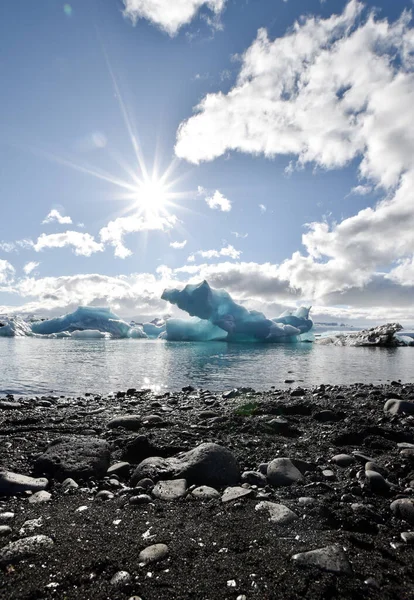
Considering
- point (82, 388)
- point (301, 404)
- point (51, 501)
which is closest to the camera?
point (51, 501)

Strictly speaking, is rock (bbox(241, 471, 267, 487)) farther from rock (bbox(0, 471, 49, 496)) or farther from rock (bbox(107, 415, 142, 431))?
rock (bbox(107, 415, 142, 431))

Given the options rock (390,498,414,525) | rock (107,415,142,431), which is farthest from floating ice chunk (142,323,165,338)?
rock (390,498,414,525)

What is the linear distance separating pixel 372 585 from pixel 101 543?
186 centimetres

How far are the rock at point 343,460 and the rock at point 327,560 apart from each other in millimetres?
2192

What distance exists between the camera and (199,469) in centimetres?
388

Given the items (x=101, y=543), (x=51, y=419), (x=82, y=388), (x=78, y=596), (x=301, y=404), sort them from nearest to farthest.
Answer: (x=78, y=596)
(x=101, y=543)
(x=51, y=419)
(x=301, y=404)
(x=82, y=388)

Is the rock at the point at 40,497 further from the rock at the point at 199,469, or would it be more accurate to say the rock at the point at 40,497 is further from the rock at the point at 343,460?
the rock at the point at 343,460

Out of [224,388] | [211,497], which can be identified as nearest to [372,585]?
[211,497]

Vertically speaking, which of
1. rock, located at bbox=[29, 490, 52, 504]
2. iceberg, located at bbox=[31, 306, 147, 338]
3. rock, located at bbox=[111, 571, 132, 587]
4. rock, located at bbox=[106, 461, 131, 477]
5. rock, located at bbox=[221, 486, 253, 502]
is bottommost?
rock, located at bbox=[106, 461, 131, 477]

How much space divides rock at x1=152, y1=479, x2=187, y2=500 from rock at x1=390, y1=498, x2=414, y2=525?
199cm

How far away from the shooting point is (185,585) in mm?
2090

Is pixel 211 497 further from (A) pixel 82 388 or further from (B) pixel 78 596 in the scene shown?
(A) pixel 82 388

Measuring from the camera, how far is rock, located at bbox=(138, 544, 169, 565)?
231 cm

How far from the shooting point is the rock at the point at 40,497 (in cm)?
327
